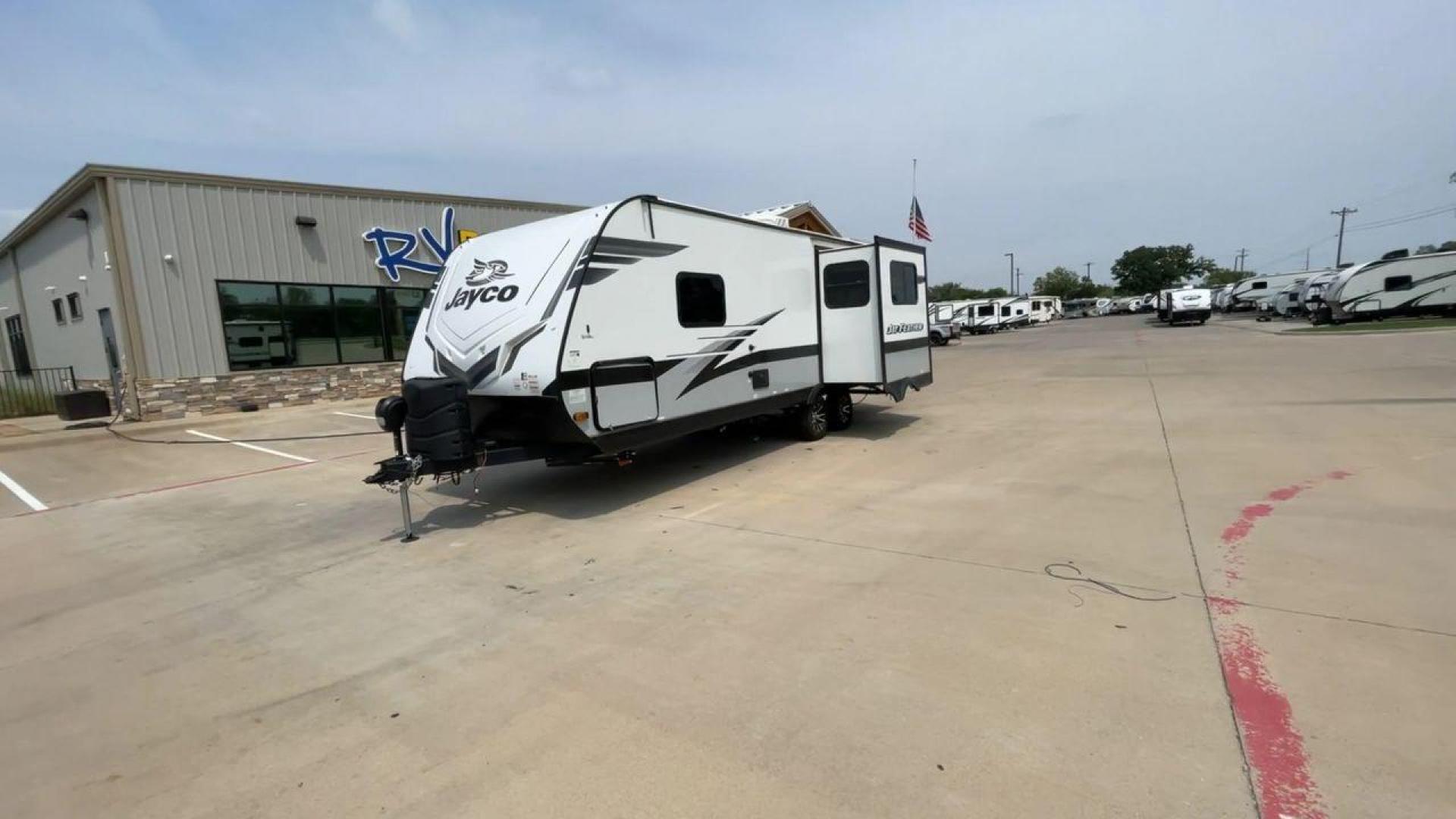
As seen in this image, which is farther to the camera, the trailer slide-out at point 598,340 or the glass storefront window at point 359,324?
the glass storefront window at point 359,324

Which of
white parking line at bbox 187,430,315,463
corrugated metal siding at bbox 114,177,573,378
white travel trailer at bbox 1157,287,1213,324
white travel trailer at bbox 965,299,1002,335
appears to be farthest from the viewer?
white travel trailer at bbox 965,299,1002,335

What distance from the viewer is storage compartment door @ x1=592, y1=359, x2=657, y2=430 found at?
6.08m

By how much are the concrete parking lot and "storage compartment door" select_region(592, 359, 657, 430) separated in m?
0.91

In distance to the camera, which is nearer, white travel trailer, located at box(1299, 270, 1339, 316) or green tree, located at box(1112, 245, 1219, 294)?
white travel trailer, located at box(1299, 270, 1339, 316)

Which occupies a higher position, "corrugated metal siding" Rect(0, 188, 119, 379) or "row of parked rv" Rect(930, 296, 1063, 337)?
"corrugated metal siding" Rect(0, 188, 119, 379)

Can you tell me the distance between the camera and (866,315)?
9.33 meters

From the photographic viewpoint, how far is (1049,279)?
107 meters

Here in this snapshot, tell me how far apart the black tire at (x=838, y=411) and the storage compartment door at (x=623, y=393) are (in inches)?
168

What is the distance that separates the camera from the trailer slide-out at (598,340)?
232 inches

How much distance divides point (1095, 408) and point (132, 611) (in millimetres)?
11988

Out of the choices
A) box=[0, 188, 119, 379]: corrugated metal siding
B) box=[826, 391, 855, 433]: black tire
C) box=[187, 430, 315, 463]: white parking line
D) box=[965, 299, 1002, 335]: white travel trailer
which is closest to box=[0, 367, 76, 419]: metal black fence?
box=[0, 188, 119, 379]: corrugated metal siding

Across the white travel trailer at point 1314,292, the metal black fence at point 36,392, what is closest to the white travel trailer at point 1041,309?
the white travel trailer at point 1314,292

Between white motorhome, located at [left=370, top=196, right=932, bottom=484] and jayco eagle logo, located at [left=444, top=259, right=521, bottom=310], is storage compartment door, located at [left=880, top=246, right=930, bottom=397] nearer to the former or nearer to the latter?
white motorhome, located at [left=370, top=196, right=932, bottom=484]

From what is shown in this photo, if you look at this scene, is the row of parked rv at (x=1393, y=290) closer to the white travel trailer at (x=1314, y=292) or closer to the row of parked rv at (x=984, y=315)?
the white travel trailer at (x=1314, y=292)
